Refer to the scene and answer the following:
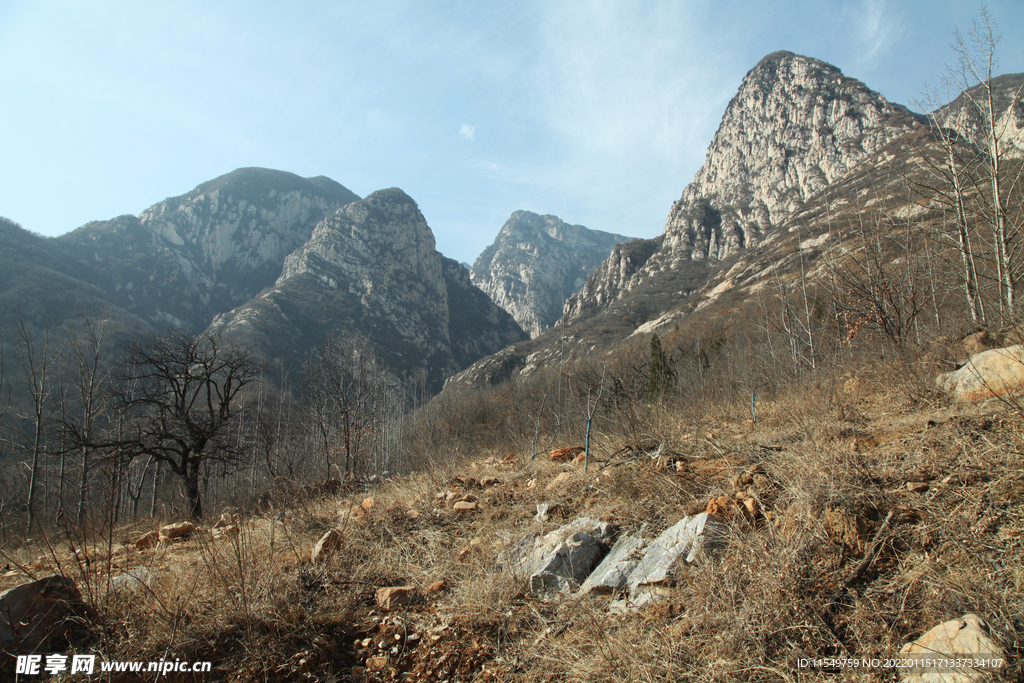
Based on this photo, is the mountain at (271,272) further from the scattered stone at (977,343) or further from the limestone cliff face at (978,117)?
the scattered stone at (977,343)

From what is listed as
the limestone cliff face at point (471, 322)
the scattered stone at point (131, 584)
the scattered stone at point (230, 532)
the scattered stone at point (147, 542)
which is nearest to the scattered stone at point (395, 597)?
the scattered stone at point (230, 532)

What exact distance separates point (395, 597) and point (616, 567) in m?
1.87

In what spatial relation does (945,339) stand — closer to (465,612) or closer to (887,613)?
(887,613)

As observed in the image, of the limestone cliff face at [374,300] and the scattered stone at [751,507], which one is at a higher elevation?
the limestone cliff face at [374,300]

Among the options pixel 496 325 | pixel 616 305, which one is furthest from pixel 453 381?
pixel 496 325

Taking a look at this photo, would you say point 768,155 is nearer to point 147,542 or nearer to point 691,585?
point 691,585

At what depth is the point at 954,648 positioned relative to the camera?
6.54ft

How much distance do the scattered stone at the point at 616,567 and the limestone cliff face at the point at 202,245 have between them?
11657 cm

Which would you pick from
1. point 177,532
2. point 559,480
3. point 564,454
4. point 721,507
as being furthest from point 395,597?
point 177,532

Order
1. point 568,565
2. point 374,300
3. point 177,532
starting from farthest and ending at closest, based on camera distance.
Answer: point 374,300
point 177,532
point 568,565

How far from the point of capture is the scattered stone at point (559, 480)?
216 inches

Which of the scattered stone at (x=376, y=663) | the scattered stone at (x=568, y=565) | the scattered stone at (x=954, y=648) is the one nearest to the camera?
the scattered stone at (x=954, y=648)

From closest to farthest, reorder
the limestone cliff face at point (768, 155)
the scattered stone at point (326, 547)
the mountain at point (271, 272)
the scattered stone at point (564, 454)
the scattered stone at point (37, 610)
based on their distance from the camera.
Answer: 1. the scattered stone at point (37, 610)
2. the scattered stone at point (326, 547)
3. the scattered stone at point (564, 454)
4. the mountain at point (271, 272)
5. the limestone cliff face at point (768, 155)

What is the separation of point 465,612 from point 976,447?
3.99 m
